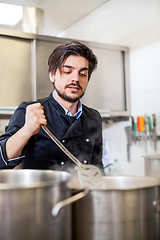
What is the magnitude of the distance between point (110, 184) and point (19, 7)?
4.65 ft

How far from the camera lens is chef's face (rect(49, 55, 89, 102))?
1275mm

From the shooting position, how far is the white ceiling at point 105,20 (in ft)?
6.57

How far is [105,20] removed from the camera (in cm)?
230

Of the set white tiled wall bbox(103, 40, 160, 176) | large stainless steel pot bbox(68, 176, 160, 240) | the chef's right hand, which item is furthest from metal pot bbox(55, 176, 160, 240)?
white tiled wall bbox(103, 40, 160, 176)

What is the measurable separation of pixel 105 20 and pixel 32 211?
6.62 feet

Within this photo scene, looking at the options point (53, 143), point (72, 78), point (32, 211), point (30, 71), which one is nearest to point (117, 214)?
point (32, 211)

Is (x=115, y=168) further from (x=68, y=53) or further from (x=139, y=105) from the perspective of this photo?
(x=68, y=53)

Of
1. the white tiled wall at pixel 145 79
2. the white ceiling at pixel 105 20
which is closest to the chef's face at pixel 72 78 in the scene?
the white ceiling at pixel 105 20

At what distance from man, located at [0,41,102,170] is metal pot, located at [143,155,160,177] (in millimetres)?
567

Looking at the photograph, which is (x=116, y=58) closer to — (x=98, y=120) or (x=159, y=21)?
(x=159, y=21)

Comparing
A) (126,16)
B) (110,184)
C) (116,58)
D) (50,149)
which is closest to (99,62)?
(116,58)

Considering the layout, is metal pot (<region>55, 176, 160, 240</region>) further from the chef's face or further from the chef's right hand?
the chef's face

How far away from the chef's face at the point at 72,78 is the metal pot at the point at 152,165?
77 cm

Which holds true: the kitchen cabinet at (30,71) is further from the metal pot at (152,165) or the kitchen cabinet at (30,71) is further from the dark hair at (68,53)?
the dark hair at (68,53)
